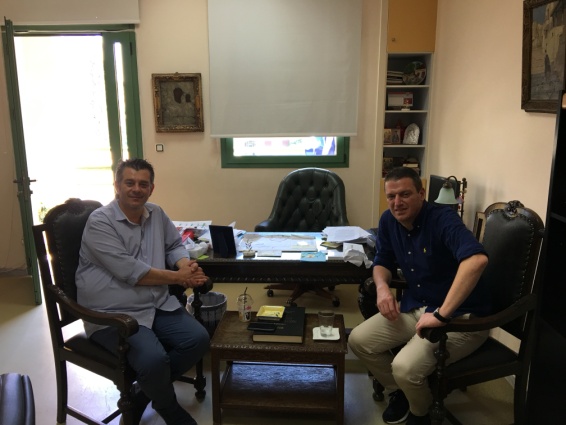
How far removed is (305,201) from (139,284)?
6.66 feet

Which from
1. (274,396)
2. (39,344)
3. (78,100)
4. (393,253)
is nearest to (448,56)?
(393,253)

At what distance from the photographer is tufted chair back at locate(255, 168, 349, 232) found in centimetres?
382

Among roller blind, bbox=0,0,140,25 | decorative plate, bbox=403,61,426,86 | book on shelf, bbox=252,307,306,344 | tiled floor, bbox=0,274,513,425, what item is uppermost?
roller blind, bbox=0,0,140,25

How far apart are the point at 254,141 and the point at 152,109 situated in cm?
104

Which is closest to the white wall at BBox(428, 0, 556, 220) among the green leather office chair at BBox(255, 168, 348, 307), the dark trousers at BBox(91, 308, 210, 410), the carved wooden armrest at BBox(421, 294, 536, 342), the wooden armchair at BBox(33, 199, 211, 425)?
the carved wooden armrest at BBox(421, 294, 536, 342)

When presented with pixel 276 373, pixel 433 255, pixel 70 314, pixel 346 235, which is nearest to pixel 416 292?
pixel 433 255

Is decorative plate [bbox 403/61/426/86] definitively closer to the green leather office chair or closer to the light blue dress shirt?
the green leather office chair

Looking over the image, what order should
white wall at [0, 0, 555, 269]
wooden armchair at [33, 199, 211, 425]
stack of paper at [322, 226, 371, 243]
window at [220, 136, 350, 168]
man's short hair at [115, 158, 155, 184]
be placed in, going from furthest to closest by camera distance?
window at [220, 136, 350, 168] < white wall at [0, 0, 555, 269] < stack of paper at [322, 226, 371, 243] < man's short hair at [115, 158, 155, 184] < wooden armchair at [33, 199, 211, 425]

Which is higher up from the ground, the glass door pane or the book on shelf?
the glass door pane

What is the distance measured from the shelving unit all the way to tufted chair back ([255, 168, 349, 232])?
0.76 metres

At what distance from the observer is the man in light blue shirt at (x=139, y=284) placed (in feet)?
6.53

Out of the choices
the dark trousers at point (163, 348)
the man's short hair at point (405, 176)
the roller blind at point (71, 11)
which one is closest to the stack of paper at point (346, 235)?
the man's short hair at point (405, 176)

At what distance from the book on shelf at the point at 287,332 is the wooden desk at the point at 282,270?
0.26 metres

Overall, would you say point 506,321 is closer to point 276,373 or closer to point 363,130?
point 276,373
